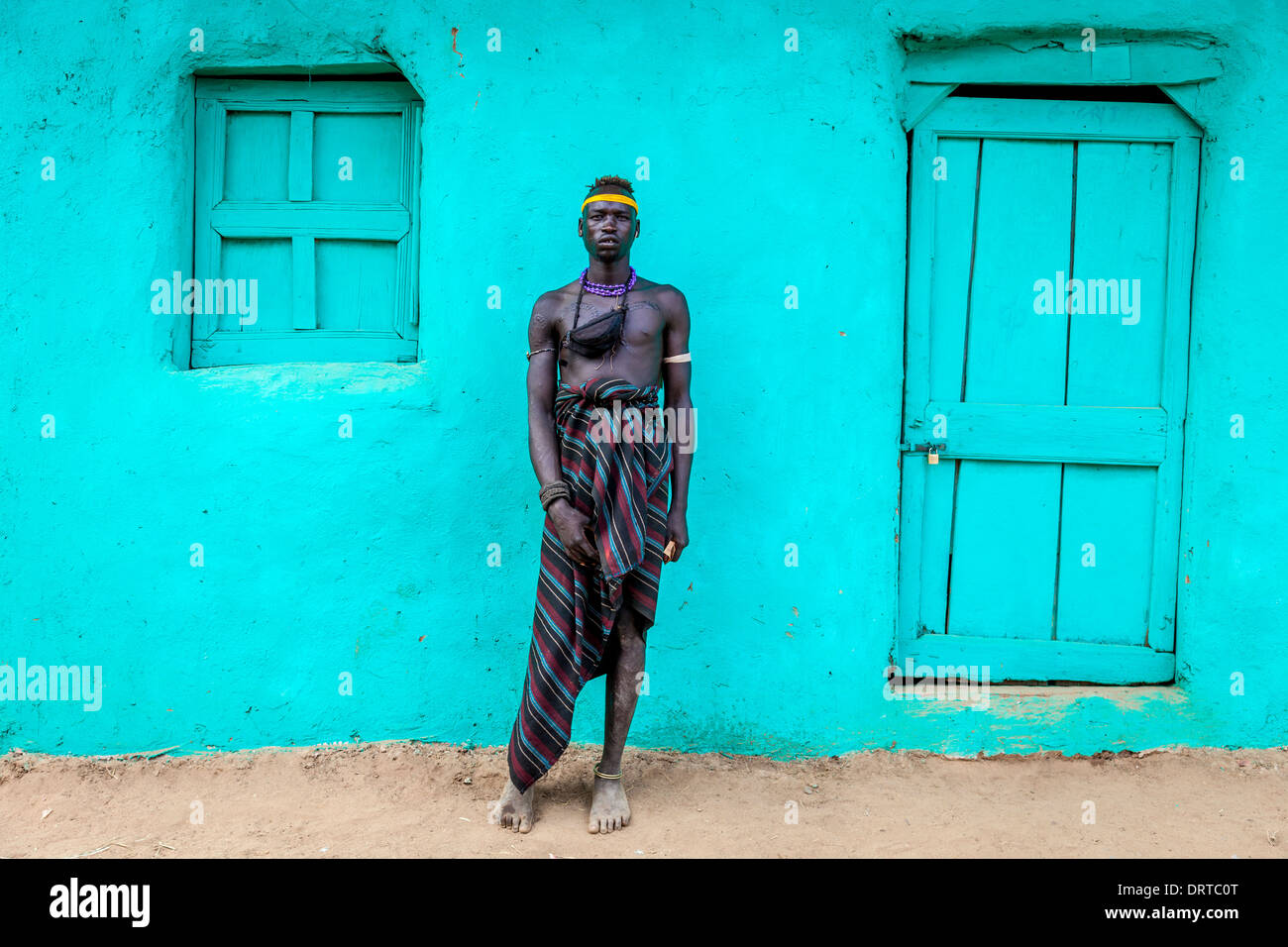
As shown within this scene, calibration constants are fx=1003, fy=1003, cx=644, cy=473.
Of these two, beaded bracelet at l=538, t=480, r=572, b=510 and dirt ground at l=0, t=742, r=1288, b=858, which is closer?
beaded bracelet at l=538, t=480, r=572, b=510

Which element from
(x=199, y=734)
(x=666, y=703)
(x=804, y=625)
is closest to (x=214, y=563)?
(x=199, y=734)

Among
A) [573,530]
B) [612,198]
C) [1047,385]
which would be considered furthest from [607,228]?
[1047,385]

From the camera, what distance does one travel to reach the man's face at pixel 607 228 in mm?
2982

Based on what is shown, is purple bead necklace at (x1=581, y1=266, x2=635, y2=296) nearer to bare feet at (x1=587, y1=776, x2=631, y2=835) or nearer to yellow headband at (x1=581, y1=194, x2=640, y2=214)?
yellow headband at (x1=581, y1=194, x2=640, y2=214)

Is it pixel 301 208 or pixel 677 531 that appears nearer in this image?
pixel 677 531

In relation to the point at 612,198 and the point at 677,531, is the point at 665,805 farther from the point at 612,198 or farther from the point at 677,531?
the point at 612,198

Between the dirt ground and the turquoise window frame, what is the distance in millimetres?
1485

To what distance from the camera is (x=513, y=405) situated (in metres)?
3.52

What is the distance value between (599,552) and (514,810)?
0.87 m

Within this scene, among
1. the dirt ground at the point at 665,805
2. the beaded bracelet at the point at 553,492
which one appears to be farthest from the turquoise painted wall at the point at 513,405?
the beaded bracelet at the point at 553,492

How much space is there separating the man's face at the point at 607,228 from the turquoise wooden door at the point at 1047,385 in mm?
→ 1160

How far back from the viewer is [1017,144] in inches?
141

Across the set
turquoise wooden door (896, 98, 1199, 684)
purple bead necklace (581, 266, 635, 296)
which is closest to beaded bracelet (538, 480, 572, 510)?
purple bead necklace (581, 266, 635, 296)

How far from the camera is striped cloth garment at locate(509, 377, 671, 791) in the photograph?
9.69 feet
